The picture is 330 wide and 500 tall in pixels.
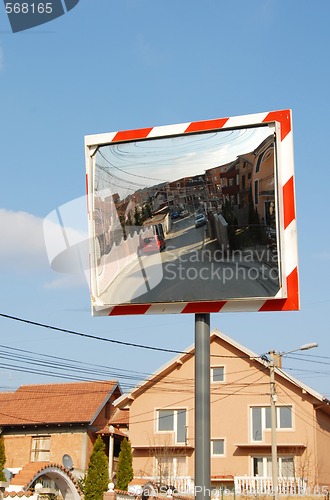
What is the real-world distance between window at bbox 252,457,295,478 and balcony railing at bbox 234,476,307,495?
9.62ft

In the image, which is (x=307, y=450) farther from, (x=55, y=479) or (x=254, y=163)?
(x=254, y=163)

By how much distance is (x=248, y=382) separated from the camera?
124 feet

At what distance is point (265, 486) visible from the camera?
31562mm

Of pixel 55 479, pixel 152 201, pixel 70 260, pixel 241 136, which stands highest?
pixel 241 136

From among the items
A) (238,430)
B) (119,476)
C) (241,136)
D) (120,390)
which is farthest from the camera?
(120,390)

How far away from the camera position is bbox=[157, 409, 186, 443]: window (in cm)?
3796

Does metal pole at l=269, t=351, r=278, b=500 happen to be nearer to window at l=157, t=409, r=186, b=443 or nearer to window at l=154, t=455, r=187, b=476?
window at l=154, t=455, r=187, b=476

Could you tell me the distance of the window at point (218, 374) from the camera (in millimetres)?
38062

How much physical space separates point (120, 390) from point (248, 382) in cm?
948

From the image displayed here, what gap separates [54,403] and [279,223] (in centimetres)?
3821

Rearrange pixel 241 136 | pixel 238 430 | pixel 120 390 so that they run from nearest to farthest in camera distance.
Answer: pixel 241 136 → pixel 238 430 → pixel 120 390

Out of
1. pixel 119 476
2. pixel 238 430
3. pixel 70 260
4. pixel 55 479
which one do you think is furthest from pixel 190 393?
pixel 70 260

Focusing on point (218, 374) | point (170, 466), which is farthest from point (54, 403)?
point (218, 374)

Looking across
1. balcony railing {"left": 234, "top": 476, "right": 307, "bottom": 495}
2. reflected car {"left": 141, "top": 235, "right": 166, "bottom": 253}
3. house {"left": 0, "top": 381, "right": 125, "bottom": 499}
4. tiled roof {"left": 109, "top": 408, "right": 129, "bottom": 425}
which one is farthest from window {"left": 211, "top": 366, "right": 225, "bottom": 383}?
reflected car {"left": 141, "top": 235, "right": 166, "bottom": 253}
